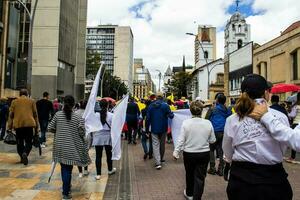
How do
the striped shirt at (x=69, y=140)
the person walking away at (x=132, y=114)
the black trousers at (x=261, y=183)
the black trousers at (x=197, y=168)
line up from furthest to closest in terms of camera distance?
the person walking away at (x=132, y=114) < the striped shirt at (x=69, y=140) < the black trousers at (x=197, y=168) < the black trousers at (x=261, y=183)

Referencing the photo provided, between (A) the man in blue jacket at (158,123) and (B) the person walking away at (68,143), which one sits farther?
(A) the man in blue jacket at (158,123)

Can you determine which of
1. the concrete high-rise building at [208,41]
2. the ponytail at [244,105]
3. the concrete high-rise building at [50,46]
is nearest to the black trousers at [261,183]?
the ponytail at [244,105]

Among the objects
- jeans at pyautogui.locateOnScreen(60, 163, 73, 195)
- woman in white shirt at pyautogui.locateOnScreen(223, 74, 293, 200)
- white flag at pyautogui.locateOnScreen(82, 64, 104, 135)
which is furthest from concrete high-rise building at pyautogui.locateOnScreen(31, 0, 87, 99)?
woman in white shirt at pyautogui.locateOnScreen(223, 74, 293, 200)

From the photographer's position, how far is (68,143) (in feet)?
22.1

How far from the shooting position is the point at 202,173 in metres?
6.34

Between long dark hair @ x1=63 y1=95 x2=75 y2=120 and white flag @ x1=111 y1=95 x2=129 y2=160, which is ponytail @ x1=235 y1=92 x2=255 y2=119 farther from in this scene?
white flag @ x1=111 y1=95 x2=129 y2=160

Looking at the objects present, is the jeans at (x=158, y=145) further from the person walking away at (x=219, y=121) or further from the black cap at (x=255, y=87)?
the black cap at (x=255, y=87)

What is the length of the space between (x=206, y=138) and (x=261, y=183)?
133 inches

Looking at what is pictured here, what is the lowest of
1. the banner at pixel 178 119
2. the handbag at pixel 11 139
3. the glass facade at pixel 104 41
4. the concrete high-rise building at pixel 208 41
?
the handbag at pixel 11 139

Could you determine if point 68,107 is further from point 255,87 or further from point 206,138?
point 255,87

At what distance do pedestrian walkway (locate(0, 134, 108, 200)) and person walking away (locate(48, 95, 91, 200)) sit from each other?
56 centimetres

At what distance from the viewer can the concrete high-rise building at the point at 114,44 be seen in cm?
16938

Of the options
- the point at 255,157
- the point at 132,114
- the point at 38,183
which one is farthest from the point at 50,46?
the point at 255,157

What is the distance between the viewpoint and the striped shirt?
21.9ft
